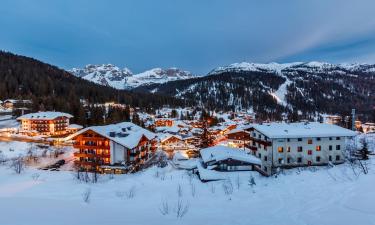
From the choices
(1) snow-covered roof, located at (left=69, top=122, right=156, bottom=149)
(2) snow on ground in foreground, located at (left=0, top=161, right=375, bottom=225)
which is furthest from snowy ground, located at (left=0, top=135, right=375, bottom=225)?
(1) snow-covered roof, located at (left=69, top=122, right=156, bottom=149)

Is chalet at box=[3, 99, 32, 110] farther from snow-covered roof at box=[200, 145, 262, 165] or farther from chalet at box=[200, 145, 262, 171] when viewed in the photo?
chalet at box=[200, 145, 262, 171]

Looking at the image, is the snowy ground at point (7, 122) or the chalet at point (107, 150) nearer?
the chalet at point (107, 150)

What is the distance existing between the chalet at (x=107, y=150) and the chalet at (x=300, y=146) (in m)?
23.4

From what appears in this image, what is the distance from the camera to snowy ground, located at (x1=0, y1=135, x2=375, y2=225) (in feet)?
27.1

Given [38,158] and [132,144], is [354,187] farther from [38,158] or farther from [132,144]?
[38,158]

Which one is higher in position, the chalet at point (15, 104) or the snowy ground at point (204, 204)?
the chalet at point (15, 104)

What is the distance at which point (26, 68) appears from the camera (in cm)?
15662

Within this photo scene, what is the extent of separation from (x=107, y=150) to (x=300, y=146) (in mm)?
33920

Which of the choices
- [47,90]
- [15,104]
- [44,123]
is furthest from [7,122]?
[47,90]

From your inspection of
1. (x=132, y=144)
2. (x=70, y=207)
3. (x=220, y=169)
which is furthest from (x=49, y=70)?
(x=70, y=207)

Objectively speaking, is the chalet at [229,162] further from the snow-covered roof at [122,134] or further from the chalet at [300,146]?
the snow-covered roof at [122,134]

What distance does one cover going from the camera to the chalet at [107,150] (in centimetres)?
4722

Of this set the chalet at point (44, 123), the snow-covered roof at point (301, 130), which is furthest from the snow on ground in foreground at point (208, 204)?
the chalet at point (44, 123)

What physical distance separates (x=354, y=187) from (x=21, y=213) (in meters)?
12.9
